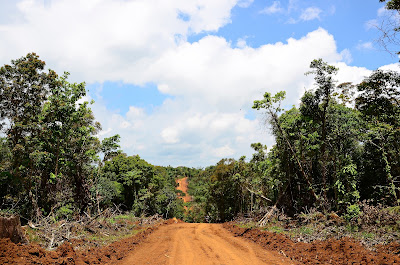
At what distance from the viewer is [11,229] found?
909 cm

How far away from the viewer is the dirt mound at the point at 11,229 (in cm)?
879

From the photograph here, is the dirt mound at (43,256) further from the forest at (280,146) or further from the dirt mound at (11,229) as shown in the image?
the forest at (280,146)

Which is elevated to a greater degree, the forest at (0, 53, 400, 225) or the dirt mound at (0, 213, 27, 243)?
the forest at (0, 53, 400, 225)

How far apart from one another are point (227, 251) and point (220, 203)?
22478 mm

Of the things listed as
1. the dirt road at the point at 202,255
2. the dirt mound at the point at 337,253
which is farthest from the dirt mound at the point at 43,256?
the dirt mound at the point at 337,253

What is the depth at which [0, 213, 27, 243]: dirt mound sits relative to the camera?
28.8 feet

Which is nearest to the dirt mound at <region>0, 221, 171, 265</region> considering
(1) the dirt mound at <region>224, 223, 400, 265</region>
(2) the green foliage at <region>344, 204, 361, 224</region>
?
(1) the dirt mound at <region>224, 223, 400, 265</region>

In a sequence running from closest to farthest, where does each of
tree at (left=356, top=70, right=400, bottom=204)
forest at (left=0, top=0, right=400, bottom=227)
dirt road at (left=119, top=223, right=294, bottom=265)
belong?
1. dirt road at (left=119, top=223, right=294, bottom=265)
2. tree at (left=356, top=70, right=400, bottom=204)
3. forest at (left=0, top=0, right=400, bottom=227)

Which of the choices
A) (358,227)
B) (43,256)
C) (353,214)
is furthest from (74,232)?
(353,214)

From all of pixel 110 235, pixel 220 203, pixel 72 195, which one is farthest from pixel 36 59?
pixel 220 203

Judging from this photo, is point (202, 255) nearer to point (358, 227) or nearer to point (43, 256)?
point (43, 256)

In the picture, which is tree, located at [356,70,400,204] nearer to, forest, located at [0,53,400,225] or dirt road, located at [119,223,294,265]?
forest, located at [0,53,400,225]

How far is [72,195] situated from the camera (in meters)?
21.0

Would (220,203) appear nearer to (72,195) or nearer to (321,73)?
(72,195)
